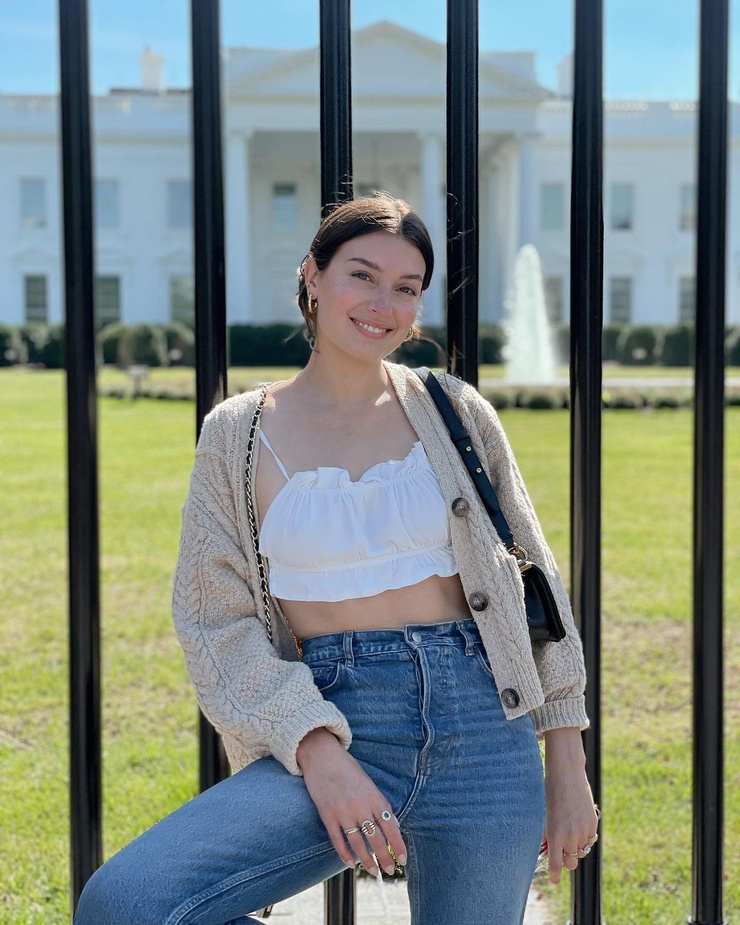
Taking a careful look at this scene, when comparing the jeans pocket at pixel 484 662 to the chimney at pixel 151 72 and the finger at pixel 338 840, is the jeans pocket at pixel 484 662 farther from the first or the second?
the chimney at pixel 151 72

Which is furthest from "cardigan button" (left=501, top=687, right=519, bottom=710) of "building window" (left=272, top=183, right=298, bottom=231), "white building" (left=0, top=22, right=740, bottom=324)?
"building window" (left=272, top=183, right=298, bottom=231)

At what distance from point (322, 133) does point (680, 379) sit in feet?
66.8

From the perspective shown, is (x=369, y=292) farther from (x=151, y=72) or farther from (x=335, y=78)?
(x=151, y=72)

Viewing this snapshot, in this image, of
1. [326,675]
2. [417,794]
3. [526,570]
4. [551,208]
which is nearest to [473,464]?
[526,570]

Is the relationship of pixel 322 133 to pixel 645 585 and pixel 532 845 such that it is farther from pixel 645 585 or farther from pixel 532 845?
pixel 645 585

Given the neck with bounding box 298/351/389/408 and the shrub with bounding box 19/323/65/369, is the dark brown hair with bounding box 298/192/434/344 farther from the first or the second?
the shrub with bounding box 19/323/65/369

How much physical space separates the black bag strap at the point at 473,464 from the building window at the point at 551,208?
39798 mm

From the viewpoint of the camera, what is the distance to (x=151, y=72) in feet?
136

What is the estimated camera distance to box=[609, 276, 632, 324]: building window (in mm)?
41362

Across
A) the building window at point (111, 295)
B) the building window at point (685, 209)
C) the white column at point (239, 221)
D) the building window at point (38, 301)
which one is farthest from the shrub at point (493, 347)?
the building window at point (38, 301)

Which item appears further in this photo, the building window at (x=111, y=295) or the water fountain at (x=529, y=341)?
the building window at (x=111, y=295)

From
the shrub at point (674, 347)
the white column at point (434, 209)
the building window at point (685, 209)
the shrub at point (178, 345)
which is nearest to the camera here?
the shrub at point (178, 345)

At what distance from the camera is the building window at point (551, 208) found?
40.7 m

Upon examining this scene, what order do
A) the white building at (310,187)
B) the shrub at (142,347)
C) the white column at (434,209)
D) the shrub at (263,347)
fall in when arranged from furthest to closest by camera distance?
1. the white building at (310,187)
2. the white column at (434,209)
3. the shrub at (263,347)
4. the shrub at (142,347)
